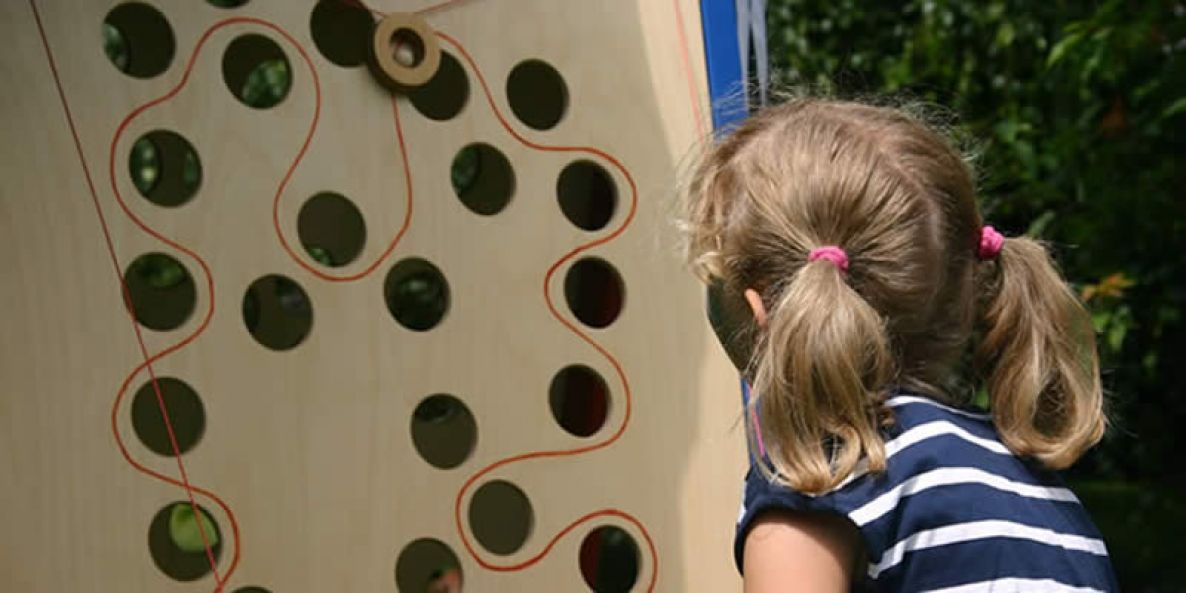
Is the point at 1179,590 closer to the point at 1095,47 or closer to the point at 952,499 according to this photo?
the point at 1095,47

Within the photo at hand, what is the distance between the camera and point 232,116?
1.14m

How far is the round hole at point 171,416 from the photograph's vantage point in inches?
45.6

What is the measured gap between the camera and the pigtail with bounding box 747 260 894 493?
1028 mm

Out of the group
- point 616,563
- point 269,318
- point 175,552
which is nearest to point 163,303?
point 269,318

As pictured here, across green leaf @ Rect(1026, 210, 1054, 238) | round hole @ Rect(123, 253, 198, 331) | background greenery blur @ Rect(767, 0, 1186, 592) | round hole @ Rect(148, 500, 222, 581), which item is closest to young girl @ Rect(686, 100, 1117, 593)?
round hole @ Rect(148, 500, 222, 581)

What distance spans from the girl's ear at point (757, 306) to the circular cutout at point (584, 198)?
1.31ft

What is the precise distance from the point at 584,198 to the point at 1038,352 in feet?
1.60

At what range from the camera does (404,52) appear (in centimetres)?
129

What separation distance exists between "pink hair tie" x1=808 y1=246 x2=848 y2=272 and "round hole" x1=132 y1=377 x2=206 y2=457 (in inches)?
17.5

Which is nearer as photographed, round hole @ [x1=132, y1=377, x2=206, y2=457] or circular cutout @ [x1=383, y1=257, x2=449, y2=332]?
round hole @ [x1=132, y1=377, x2=206, y2=457]

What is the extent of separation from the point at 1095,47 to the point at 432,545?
150 centimetres

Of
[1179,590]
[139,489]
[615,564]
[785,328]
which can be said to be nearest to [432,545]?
[139,489]

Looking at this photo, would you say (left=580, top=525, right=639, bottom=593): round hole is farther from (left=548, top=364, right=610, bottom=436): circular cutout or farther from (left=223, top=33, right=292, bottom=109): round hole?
(left=223, top=33, right=292, bottom=109): round hole

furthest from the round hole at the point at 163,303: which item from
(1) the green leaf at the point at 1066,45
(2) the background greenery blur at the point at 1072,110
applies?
(1) the green leaf at the point at 1066,45
